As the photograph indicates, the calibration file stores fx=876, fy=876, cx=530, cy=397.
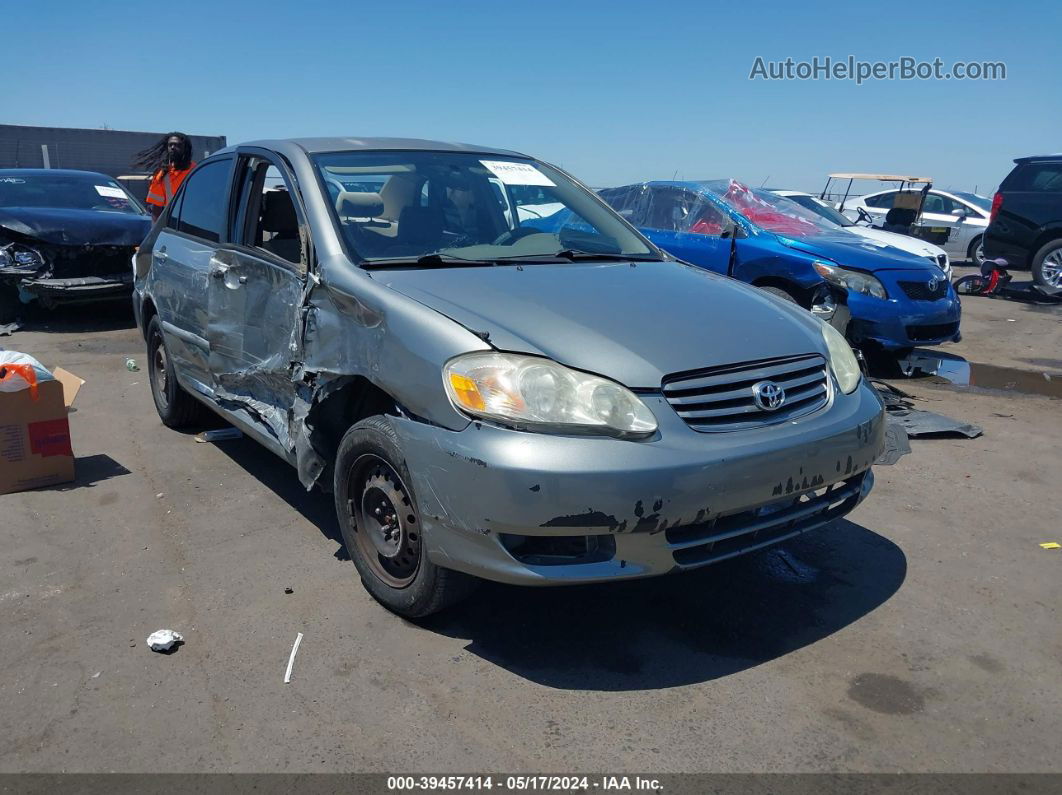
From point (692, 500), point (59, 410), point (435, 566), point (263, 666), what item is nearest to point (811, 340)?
point (692, 500)

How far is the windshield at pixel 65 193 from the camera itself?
9516mm

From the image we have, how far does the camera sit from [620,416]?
→ 271 centimetres

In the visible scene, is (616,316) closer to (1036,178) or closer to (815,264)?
(815,264)

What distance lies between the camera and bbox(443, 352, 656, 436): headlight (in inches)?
106

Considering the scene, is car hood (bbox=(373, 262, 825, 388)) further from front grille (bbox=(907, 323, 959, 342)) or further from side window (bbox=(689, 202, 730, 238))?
side window (bbox=(689, 202, 730, 238))

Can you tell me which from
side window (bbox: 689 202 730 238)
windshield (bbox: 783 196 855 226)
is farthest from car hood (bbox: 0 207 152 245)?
windshield (bbox: 783 196 855 226)

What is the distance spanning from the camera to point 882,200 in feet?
62.4

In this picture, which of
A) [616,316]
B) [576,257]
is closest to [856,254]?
[576,257]

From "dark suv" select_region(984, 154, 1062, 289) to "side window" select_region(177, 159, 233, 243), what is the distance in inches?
471

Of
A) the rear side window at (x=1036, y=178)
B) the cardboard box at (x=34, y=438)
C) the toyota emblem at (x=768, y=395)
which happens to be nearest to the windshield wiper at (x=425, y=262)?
the toyota emblem at (x=768, y=395)

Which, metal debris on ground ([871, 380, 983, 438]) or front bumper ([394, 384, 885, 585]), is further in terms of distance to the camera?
metal debris on ground ([871, 380, 983, 438])

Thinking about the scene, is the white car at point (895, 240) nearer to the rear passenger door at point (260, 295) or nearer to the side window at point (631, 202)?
the side window at point (631, 202)

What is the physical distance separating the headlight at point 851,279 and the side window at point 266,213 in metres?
4.82

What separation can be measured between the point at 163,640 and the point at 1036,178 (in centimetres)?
1358
